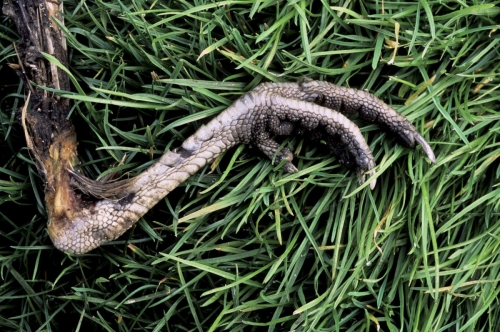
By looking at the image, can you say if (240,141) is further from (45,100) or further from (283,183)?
(45,100)

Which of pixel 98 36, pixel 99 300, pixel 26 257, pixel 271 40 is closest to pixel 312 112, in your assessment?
pixel 271 40

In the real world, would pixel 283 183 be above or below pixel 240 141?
below

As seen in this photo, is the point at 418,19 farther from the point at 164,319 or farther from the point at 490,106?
the point at 164,319

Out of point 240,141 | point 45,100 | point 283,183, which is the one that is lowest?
point 283,183

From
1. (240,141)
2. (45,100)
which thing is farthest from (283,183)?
(45,100)
